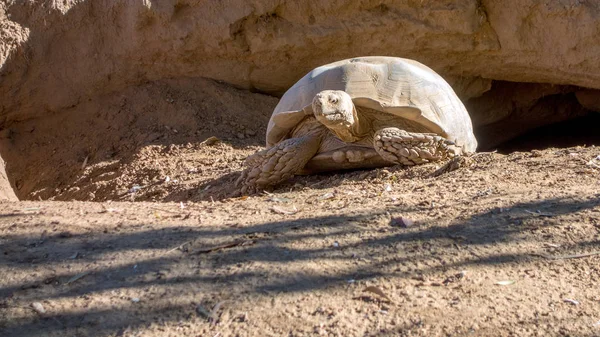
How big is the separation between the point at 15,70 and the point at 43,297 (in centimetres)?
550

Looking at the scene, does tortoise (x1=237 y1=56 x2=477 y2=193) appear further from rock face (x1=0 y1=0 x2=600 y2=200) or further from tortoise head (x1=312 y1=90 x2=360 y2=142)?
rock face (x1=0 y1=0 x2=600 y2=200)

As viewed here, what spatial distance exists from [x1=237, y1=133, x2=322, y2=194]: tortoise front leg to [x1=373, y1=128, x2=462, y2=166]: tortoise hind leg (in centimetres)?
56

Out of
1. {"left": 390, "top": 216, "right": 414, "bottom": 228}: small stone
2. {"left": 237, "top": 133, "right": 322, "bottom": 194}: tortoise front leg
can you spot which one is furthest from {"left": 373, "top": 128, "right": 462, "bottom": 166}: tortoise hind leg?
{"left": 390, "top": 216, "right": 414, "bottom": 228}: small stone

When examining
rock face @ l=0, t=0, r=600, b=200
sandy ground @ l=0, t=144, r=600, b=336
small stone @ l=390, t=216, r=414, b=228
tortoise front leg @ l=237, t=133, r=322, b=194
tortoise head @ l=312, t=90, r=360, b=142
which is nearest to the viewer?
sandy ground @ l=0, t=144, r=600, b=336

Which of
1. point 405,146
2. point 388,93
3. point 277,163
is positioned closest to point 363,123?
point 388,93

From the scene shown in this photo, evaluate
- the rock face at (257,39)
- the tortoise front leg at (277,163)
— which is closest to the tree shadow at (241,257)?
the tortoise front leg at (277,163)

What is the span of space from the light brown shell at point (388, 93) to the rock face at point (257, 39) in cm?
211

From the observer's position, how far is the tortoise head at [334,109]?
4898 mm

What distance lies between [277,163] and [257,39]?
295 centimetres

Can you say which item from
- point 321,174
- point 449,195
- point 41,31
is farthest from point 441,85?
point 41,31

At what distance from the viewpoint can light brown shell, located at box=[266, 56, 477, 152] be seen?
5.25m

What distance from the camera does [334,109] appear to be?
194 inches

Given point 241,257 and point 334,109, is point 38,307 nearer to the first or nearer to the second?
point 241,257

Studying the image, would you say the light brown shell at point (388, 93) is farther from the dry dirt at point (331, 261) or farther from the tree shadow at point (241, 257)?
the tree shadow at point (241, 257)
